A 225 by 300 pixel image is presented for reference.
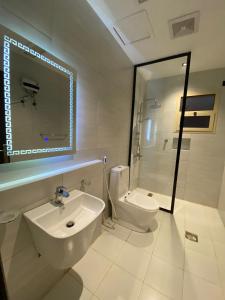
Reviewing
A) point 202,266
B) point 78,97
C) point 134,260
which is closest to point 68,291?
point 134,260

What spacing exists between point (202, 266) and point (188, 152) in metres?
1.76

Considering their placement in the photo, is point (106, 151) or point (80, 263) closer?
point (80, 263)

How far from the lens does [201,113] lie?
2432 millimetres

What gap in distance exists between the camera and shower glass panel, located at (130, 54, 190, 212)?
2.48 m

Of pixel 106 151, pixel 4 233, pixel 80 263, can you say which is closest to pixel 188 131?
pixel 106 151

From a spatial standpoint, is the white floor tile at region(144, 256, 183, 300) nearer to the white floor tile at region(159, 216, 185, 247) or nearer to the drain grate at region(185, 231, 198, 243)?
the white floor tile at region(159, 216, 185, 247)

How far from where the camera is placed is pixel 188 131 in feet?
8.39

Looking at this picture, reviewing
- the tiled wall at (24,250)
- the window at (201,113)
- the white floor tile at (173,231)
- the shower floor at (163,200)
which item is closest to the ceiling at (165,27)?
the window at (201,113)

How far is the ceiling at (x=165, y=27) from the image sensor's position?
4.12ft

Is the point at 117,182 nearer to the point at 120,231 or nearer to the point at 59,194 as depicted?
the point at 120,231

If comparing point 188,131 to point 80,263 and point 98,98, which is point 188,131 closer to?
point 98,98

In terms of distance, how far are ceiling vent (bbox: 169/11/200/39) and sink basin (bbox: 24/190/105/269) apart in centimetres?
199

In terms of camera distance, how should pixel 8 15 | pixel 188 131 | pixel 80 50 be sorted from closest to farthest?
1. pixel 8 15
2. pixel 80 50
3. pixel 188 131

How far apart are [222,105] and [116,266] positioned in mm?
2823
